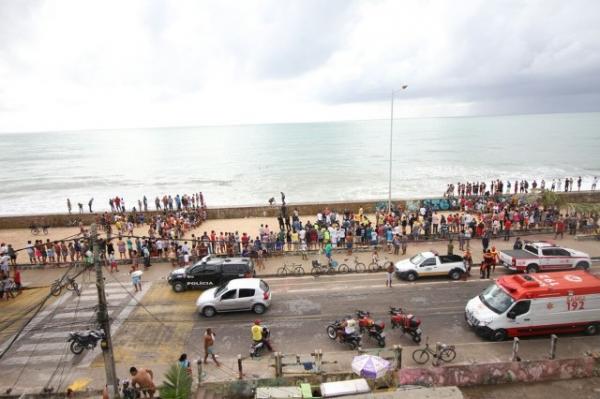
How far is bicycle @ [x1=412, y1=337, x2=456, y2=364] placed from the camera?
12.1 m

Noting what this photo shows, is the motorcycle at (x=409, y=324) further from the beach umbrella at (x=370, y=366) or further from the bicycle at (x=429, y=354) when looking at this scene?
the beach umbrella at (x=370, y=366)

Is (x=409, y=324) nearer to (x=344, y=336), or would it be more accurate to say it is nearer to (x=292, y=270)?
(x=344, y=336)

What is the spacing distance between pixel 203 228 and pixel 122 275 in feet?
29.8

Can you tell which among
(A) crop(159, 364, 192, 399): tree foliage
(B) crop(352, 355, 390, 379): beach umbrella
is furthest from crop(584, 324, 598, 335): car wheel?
(A) crop(159, 364, 192, 399): tree foliage

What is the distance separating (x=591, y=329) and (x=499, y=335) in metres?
3.20

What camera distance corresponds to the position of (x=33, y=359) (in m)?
13.3

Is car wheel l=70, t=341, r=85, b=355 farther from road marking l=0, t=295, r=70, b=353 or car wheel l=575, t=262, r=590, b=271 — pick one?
car wheel l=575, t=262, r=590, b=271

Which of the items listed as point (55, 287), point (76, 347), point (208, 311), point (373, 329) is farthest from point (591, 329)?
point (76, 347)

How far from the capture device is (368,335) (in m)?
13.9

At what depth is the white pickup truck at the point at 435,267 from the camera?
60.5 ft

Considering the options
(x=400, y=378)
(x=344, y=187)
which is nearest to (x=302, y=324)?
(x=400, y=378)

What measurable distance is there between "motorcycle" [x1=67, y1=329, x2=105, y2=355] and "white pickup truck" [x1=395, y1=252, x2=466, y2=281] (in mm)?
12647

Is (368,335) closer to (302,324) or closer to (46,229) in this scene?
(302,324)

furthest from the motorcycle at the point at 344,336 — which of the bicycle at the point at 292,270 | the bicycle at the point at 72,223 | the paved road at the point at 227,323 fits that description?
the bicycle at the point at 72,223
